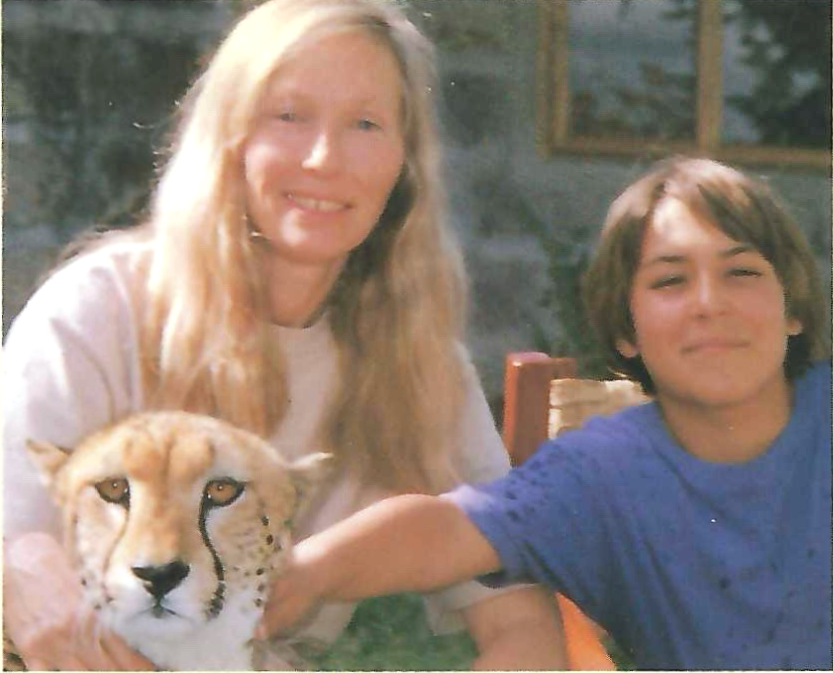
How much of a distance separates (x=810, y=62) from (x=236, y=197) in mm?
665

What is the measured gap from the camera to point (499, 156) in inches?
45.8

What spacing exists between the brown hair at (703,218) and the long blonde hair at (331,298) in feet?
0.54

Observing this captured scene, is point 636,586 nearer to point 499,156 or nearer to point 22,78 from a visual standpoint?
point 499,156

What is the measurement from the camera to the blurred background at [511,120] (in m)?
1.14

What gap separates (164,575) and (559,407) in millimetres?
456

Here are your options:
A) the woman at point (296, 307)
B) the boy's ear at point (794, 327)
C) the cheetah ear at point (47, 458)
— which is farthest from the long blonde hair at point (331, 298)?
the boy's ear at point (794, 327)

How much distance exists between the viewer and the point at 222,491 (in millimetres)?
1087

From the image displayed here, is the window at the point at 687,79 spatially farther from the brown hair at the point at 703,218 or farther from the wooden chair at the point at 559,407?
the wooden chair at the point at 559,407

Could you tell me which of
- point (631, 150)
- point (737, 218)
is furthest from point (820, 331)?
point (631, 150)

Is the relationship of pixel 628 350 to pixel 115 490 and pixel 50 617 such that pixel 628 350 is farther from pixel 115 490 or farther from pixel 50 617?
pixel 50 617

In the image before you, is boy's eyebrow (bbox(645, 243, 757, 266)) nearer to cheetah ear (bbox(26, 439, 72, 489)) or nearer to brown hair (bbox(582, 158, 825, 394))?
brown hair (bbox(582, 158, 825, 394))

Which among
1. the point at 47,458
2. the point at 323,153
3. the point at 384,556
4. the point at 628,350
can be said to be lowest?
the point at 384,556

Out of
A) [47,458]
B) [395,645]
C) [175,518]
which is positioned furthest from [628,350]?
[47,458]

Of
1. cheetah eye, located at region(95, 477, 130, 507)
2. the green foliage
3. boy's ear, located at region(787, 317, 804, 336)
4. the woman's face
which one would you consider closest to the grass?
the green foliage
